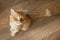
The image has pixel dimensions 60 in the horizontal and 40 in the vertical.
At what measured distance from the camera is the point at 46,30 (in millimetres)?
1203

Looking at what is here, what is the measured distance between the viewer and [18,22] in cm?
105

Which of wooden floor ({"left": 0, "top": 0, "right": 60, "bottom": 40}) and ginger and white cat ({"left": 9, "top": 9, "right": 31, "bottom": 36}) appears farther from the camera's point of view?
wooden floor ({"left": 0, "top": 0, "right": 60, "bottom": 40})

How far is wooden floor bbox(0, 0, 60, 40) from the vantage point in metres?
1.16

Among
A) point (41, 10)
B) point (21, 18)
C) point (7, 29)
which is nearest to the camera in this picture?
point (21, 18)

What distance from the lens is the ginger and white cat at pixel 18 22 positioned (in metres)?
1.05

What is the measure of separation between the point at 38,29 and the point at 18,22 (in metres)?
0.24

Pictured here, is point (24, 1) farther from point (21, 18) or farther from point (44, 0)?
point (21, 18)

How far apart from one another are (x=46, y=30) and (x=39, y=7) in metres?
0.26

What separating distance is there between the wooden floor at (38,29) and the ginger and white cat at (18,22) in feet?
0.16

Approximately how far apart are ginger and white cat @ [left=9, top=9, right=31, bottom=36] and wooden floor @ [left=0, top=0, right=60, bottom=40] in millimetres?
50

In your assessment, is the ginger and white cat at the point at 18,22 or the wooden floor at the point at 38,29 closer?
the ginger and white cat at the point at 18,22

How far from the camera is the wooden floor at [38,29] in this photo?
1.16m

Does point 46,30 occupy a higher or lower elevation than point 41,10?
lower

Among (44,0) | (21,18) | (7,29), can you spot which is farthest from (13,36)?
(44,0)
